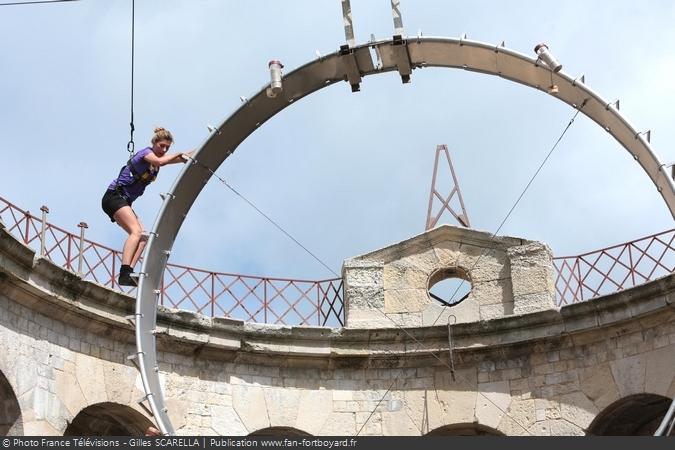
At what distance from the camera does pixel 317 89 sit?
14.7m

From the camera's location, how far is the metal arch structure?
46.2 ft

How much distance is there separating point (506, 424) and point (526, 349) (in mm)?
1058

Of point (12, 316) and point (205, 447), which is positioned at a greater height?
point (12, 316)

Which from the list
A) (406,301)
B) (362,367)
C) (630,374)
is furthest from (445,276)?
(630,374)

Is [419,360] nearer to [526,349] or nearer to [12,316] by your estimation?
[526,349]

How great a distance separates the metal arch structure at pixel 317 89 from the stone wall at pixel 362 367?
2785mm

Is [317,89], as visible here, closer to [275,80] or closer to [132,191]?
[275,80]

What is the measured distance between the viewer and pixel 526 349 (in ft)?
61.3

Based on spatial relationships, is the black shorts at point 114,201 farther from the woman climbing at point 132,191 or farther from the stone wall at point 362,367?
the stone wall at point 362,367

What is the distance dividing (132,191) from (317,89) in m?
2.32

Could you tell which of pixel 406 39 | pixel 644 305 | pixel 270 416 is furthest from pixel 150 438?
pixel 644 305

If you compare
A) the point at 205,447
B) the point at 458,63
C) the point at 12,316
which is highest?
the point at 458,63
